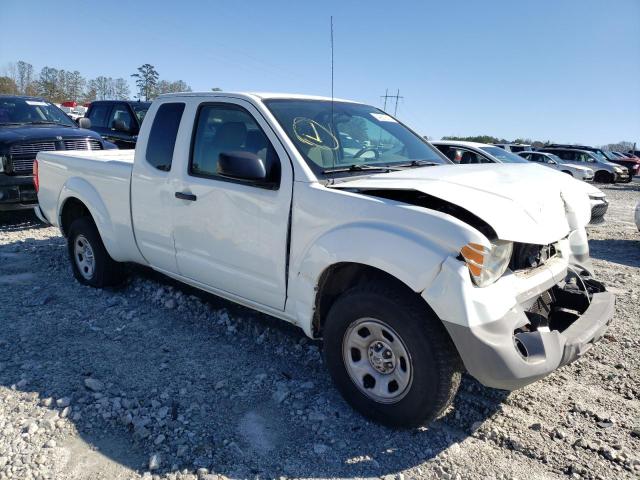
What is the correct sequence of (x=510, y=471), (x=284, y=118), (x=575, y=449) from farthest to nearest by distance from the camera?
(x=284, y=118) → (x=575, y=449) → (x=510, y=471)

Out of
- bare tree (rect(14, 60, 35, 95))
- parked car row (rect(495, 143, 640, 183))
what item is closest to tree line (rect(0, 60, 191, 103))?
bare tree (rect(14, 60, 35, 95))

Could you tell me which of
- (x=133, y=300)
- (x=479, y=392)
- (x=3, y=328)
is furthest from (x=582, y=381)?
(x=3, y=328)

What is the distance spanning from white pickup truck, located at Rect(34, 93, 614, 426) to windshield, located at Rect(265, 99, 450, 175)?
2cm

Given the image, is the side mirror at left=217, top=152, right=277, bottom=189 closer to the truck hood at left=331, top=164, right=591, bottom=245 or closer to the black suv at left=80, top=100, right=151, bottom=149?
the truck hood at left=331, top=164, right=591, bottom=245

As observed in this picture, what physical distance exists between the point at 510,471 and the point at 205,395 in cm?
188

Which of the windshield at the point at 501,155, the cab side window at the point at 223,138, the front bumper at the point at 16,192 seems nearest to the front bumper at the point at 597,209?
the windshield at the point at 501,155

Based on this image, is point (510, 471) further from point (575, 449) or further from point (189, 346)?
point (189, 346)

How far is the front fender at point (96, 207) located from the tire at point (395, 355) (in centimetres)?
267

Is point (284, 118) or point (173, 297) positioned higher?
point (284, 118)

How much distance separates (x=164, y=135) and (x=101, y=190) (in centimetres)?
110

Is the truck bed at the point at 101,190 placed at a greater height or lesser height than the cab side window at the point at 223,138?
lesser

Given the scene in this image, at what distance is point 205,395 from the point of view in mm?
3285

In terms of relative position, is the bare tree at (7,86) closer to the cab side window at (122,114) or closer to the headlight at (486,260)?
the cab side window at (122,114)

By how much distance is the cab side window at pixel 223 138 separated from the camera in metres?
3.52
